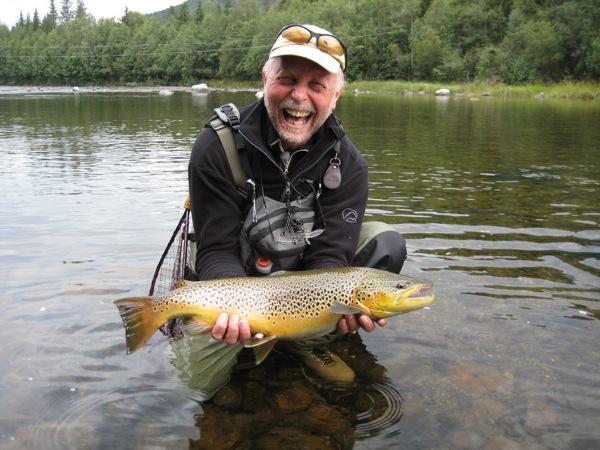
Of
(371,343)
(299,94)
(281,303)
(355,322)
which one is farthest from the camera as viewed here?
(371,343)

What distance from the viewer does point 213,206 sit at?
4070 millimetres

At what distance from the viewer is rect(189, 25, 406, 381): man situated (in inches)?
151

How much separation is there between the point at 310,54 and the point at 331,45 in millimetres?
259

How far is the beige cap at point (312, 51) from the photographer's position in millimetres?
3664

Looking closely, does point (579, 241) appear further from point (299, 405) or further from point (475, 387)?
point (299, 405)

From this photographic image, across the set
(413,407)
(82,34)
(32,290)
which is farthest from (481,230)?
(82,34)

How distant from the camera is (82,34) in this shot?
144500mm

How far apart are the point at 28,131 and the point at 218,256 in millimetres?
21413

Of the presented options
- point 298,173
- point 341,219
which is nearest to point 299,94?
point 298,173

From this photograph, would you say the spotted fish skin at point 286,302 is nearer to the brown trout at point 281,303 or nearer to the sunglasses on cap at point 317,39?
the brown trout at point 281,303

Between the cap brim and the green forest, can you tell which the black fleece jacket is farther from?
the green forest

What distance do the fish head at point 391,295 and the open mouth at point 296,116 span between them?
3.79ft

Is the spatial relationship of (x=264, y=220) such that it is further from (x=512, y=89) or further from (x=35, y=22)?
(x=35, y=22)

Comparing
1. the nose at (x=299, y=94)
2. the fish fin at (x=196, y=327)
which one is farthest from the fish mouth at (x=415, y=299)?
the nose at (x=299, y=94)
